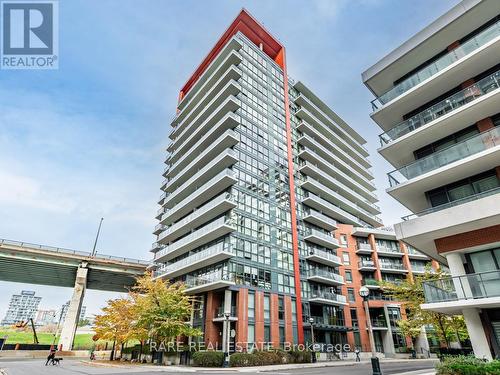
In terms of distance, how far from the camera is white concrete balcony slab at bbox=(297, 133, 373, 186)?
173 feet

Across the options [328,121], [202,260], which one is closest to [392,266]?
[328,121]

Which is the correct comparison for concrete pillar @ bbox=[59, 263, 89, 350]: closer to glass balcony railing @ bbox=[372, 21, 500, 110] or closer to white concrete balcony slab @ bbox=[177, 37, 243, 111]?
white concrete balcony slab @ bbox=[177, 37, 243, 111]

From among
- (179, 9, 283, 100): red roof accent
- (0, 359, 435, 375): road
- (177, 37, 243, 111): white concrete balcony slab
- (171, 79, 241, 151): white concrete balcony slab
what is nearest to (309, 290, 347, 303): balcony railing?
(0, 359, 435, 375): road

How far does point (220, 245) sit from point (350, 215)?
32.0 metres

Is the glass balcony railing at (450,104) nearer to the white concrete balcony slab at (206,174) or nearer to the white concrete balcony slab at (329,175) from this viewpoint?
the white concrete balcony slab at (206,174)

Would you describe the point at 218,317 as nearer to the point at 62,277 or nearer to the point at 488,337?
the point at 488,337

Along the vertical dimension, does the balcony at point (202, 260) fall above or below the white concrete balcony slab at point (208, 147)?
below

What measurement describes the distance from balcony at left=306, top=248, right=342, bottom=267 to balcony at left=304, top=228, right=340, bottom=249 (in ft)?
5.09

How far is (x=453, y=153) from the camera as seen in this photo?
52.4 feet

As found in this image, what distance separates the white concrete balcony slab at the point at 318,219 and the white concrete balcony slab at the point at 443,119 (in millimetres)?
25597

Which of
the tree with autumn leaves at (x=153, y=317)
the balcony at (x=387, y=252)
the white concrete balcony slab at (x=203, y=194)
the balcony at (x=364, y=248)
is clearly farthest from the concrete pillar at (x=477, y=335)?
the balcony at (x=387, y=252)

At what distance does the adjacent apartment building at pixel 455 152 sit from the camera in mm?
13898

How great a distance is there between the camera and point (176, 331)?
29.1 metres

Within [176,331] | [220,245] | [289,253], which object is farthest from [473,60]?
[176,331]
